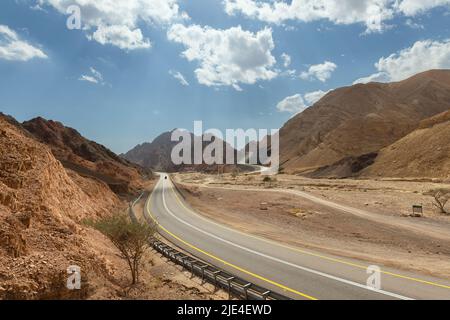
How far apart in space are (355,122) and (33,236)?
11956cm

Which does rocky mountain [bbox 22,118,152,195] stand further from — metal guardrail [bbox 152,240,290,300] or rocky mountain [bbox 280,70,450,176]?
rocky mountain [bbox 280,70,450,176]

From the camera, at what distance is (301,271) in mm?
13094

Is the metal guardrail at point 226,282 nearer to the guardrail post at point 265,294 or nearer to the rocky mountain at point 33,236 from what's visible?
the guardrail post at point 265,294

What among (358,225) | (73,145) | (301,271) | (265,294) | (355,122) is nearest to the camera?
(265,294)

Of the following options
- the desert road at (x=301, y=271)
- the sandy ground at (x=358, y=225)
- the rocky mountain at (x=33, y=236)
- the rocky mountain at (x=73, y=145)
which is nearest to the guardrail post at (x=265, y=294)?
the desert road at (x=301, y=271)

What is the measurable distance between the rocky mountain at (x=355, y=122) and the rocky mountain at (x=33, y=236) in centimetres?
8028

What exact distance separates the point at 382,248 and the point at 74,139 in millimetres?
86128

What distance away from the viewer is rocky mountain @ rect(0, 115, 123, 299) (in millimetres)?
9453

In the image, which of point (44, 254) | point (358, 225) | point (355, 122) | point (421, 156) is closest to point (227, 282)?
point (44, 254)

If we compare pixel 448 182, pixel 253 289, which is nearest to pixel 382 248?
pixel 253 289

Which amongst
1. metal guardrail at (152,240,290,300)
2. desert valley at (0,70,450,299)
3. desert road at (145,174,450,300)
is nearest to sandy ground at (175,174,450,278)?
desert valley at (0,70,450,299)

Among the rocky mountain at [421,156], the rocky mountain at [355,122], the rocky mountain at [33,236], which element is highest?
the rocky mountain at [355,122]

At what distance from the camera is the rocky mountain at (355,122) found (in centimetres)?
10425

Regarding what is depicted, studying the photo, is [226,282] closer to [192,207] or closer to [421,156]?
[192,207]
